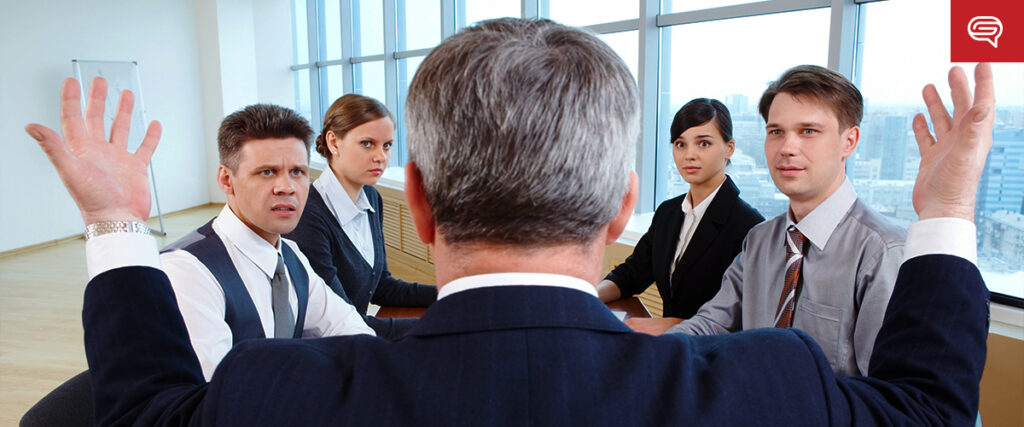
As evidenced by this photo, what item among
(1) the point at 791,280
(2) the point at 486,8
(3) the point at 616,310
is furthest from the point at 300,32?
(1) the point at 791,280

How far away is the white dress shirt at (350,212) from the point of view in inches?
102

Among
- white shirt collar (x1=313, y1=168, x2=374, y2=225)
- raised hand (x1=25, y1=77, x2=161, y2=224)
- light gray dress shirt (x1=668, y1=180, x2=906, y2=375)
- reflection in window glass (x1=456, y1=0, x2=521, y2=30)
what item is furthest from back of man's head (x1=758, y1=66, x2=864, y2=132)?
reflection in window glass (x1=456, y1=0, x2=521, y2=30)

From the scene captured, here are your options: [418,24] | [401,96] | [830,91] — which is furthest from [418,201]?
[401,96]

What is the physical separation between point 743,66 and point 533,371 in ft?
11.6

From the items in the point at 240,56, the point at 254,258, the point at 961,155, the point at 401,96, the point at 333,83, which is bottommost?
the point at 254,258

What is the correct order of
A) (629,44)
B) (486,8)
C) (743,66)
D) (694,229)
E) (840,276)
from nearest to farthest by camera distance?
(840,276), (694,229), (743,66), (629,44), (486,8)

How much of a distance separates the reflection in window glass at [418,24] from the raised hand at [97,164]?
19.4 feet

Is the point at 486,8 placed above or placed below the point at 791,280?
above

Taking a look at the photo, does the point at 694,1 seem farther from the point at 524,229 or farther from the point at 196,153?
the point at 196,153

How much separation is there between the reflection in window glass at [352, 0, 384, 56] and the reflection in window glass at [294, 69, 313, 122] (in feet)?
6.47

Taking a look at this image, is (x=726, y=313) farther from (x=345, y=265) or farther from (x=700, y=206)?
(x=345, y=265)

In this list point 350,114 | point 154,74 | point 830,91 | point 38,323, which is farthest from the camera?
point 154,74

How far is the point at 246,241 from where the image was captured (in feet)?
5.68

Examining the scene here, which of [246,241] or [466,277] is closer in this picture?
[466,277]
